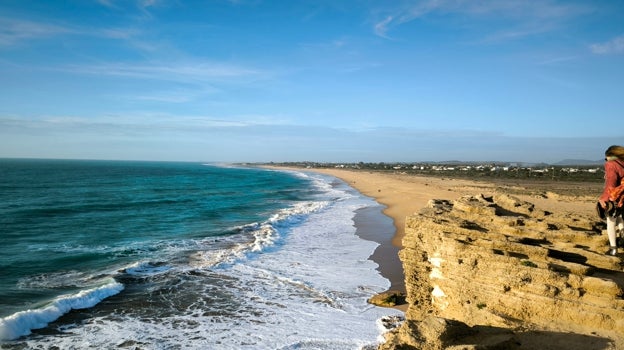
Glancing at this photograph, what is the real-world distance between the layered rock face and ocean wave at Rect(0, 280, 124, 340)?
9.43 meters

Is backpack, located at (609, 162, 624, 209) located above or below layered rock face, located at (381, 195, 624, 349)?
above

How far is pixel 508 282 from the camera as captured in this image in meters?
6.86

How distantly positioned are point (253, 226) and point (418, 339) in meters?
20.8

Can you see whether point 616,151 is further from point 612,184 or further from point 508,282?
point 508,282

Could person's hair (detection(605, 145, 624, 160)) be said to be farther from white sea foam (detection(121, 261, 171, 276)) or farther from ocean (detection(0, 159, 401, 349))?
white sea foam (detection(121, 261, 171, 276))

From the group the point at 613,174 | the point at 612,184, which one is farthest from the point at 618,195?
the point at 613,174

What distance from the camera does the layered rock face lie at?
5.58m

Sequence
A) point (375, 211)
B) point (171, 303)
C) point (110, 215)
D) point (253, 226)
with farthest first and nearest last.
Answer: point (375, 211) → point (110, 215) → point (253, 226) → point (171, 303)

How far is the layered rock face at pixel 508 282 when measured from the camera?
5578mm

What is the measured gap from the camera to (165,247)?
1952 cm

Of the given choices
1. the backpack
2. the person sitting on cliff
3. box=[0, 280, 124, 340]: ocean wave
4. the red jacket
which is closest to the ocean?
box=[0, 280, 124, 340]: ocean wave

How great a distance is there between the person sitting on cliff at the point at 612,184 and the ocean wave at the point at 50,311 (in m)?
13.2

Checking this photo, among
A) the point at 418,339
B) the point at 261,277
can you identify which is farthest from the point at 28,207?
the point at 418,339

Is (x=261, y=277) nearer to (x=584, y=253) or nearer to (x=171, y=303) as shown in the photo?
(x=171, y=303)
